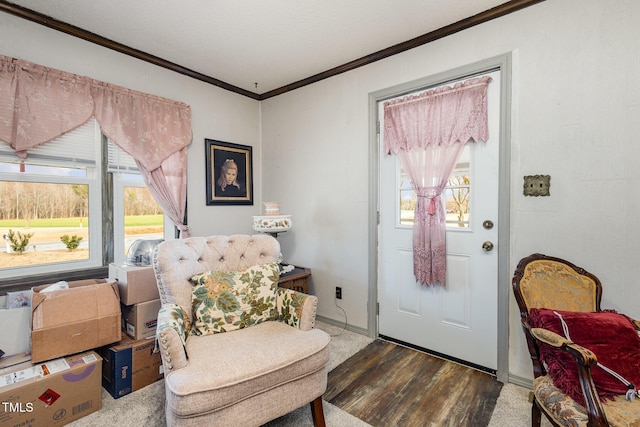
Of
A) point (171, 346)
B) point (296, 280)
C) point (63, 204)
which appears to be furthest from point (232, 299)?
point (63, 204)

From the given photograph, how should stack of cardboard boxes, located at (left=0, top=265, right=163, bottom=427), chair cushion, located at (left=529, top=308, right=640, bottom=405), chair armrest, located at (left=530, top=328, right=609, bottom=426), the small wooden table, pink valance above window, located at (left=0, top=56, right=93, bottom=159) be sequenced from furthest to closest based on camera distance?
the small wooden table, pink valance above window, located at (left=0, top=56, right=93, bottom=159), stack of cardboard boxes, located at (left=0, top=265, right=163, bottom=427), chair cushion, located at (left=529, top=308, right=640, bottom=405), chair armrest, located at (left=530, top=328, right=609, bottom=426)

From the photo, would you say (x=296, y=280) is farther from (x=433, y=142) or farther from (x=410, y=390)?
(x=433, y=142)

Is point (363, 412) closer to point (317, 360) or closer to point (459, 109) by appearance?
point (317, 360)

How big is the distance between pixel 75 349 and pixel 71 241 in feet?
2.99

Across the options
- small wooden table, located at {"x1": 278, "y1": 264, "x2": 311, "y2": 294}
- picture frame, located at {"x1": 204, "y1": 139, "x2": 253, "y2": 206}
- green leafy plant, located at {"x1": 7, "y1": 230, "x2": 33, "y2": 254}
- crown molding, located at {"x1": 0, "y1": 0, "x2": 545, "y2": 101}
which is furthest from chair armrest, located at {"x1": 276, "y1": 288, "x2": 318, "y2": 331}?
crown molding, located at {"x1": 0, "y1": 0, "x2": 545, "y2": 101}

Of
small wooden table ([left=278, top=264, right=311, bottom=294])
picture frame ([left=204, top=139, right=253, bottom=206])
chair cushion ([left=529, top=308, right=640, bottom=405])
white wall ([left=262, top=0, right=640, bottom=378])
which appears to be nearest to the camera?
chair cushion ([left=529, top=308, right=640, bottom=405])

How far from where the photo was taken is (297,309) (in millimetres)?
1851

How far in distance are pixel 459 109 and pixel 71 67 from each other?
9.41ft

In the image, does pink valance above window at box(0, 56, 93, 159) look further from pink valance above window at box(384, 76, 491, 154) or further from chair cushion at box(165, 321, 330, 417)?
pink valance above window at box(384, 76, 491, 154)

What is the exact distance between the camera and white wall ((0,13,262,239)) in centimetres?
207

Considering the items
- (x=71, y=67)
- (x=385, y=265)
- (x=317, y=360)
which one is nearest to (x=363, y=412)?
(x=317, y=360)

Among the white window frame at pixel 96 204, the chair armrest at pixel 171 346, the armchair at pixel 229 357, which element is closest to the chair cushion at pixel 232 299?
the armchair at pixel 229 357

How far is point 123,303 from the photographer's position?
2.07 meters

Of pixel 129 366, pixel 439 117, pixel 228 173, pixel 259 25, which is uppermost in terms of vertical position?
pixel 259 25
